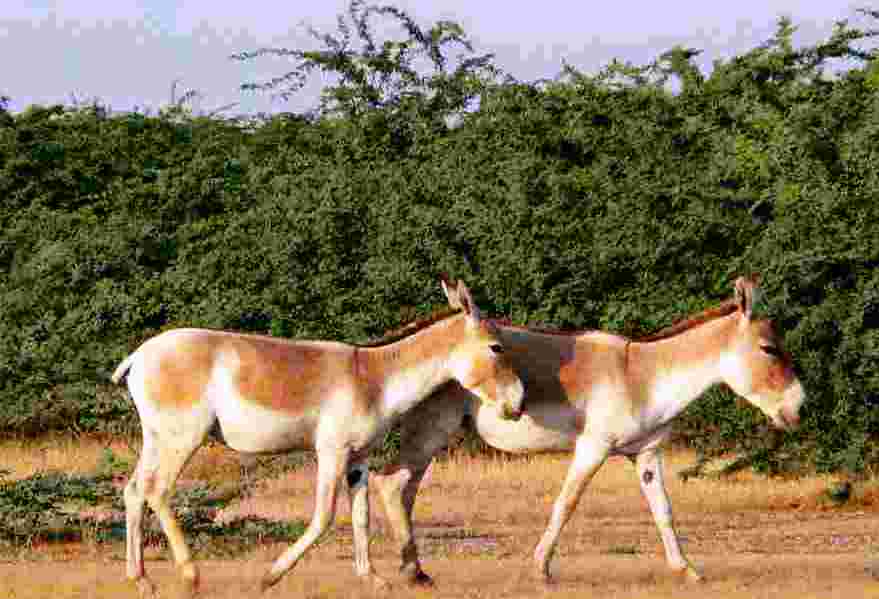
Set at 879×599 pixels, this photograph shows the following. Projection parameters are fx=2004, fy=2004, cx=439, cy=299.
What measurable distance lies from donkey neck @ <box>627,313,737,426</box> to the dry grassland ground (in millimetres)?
1215

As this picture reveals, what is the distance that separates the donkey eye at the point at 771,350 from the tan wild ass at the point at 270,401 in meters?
1.90

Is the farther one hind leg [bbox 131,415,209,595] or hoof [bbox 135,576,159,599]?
hind leg [bbox 131,415,209,595]

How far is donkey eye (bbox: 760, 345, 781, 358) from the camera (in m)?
13.9

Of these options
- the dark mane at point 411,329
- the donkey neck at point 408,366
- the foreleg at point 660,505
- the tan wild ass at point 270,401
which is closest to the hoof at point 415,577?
the tan wild ass at point 270,401

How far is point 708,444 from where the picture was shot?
2230 centimetres

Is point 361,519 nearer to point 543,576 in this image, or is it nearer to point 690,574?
point 543,576

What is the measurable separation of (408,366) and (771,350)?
2.62m

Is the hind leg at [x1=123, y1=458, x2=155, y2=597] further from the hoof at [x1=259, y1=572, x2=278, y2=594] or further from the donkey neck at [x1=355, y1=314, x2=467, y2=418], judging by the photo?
the donkey neck at [x1=355, y1=314, x2=467, y2=418]

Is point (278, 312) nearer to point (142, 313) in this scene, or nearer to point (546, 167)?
point (142, 313)

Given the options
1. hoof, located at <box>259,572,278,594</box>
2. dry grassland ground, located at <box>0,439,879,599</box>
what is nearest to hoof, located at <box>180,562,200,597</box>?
dry grassland ground, located at <box>0,439,879,599</box>

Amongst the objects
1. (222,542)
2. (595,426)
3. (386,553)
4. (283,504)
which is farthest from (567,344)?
(283,504)

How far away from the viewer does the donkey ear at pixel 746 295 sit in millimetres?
13781

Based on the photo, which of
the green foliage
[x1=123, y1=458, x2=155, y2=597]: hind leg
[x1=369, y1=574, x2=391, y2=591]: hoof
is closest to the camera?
[x1=123, y1=458, x2=155, y2=597]: hind leg

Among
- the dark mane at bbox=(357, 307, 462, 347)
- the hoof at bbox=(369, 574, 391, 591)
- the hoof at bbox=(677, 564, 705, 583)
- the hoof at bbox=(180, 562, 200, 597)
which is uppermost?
the dark mane at bbox=(357, 307, 462, 347)
